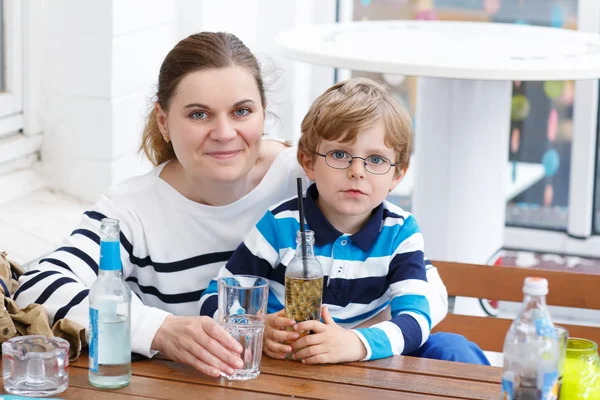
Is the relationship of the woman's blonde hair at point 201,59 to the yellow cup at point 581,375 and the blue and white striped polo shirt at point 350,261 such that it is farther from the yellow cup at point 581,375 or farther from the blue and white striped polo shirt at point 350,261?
the yellow cup at point 581,375

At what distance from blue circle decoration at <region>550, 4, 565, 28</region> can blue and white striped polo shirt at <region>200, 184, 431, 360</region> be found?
92.1 inches

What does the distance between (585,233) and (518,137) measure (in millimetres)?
476

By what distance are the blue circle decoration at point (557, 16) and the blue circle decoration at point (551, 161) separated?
0.52 meters

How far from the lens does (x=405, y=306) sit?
1739 mm

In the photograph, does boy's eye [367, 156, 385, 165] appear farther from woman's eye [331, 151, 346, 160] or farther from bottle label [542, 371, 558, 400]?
bottle label [542, 371, 558, 400]

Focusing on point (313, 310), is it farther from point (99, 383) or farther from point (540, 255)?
point (540, 255)

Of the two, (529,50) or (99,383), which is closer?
(99,383)

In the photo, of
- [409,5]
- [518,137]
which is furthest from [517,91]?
[409,5]

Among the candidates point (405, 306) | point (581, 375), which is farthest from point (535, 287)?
point (405, 306)

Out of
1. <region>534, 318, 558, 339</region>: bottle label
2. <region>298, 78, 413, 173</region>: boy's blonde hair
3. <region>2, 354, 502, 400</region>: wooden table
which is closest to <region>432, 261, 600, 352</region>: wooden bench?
<region>298, 78, 413, 173</region>: boy's blonde hair

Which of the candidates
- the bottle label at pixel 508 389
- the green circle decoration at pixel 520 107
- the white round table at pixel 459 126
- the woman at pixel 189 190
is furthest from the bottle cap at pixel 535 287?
the green circle decoration at pixel 520 107

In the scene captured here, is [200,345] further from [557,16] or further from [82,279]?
[557,16]

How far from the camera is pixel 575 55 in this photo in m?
2.54

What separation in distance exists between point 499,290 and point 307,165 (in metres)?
0.50
